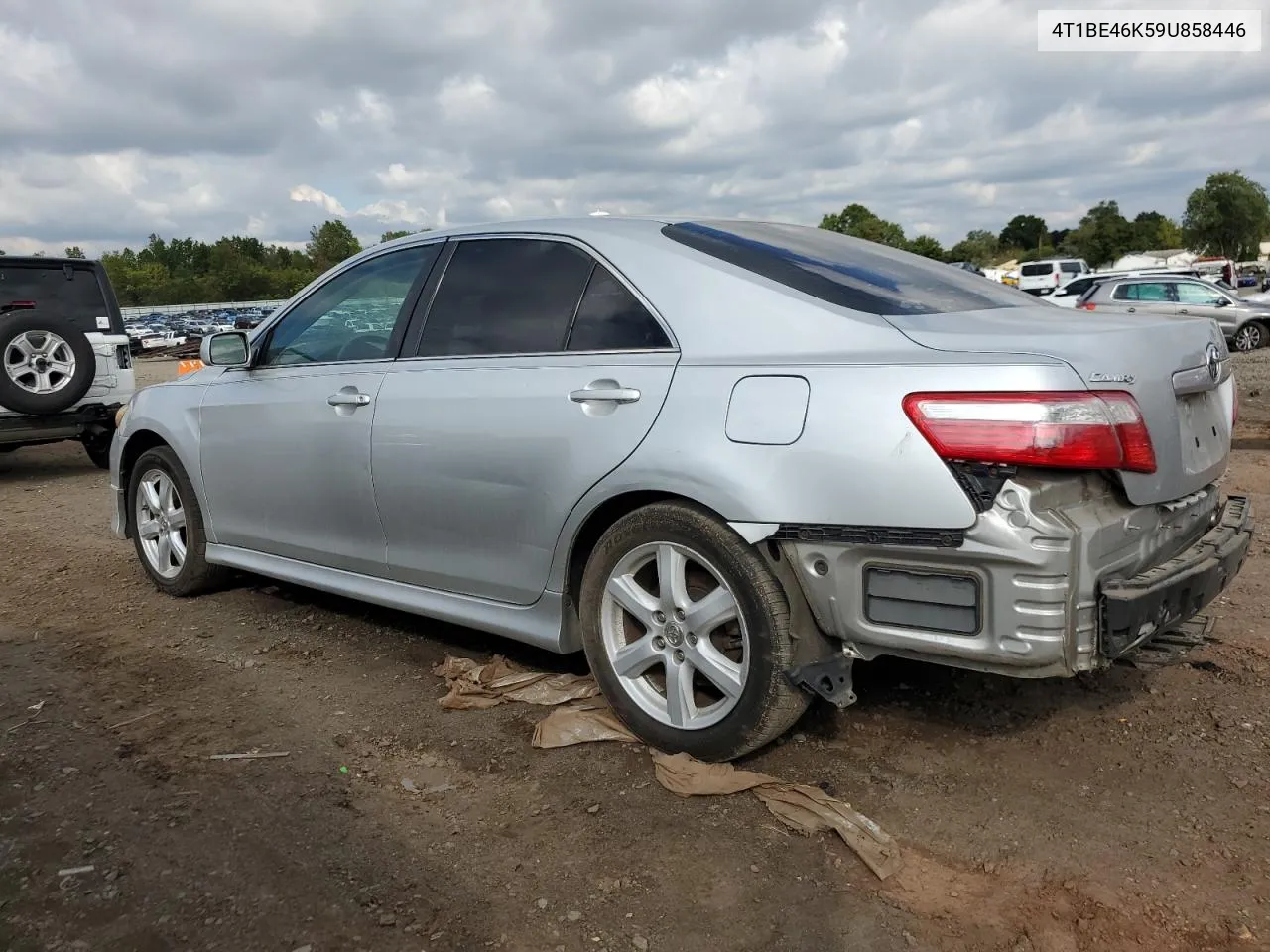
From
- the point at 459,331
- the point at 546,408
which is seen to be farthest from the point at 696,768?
the point at 459,331

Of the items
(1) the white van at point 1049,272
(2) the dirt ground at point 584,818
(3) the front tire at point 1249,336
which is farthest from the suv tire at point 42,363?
(1) the white van at point 1049,272

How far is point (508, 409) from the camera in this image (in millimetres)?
3439

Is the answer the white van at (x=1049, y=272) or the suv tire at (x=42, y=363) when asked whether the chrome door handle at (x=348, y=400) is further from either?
the white van at (x=1049, y=272)

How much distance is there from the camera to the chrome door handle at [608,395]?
3.12 metres

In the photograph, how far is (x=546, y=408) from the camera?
333cm

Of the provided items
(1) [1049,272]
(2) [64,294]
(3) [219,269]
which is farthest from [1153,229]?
(2) [64,294]

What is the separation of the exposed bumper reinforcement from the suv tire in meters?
8.69

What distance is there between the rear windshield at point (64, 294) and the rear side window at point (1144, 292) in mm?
16012

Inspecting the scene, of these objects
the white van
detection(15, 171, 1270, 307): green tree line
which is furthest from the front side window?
detection(15, 171, 1270, 307): green tree line

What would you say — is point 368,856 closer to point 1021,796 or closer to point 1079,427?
point 1021,796

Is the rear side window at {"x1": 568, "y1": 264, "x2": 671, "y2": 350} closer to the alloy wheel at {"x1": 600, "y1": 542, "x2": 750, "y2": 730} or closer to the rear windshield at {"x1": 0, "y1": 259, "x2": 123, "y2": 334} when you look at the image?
the alloy wheel at {"x1": 600, "y1": 542, "x2": 750, "y2": 730}

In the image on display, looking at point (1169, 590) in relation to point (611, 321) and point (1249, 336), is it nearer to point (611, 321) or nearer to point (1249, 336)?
point (611, 321)

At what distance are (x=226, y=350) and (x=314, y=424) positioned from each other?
31.3 inches

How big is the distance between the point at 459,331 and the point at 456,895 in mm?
2004
